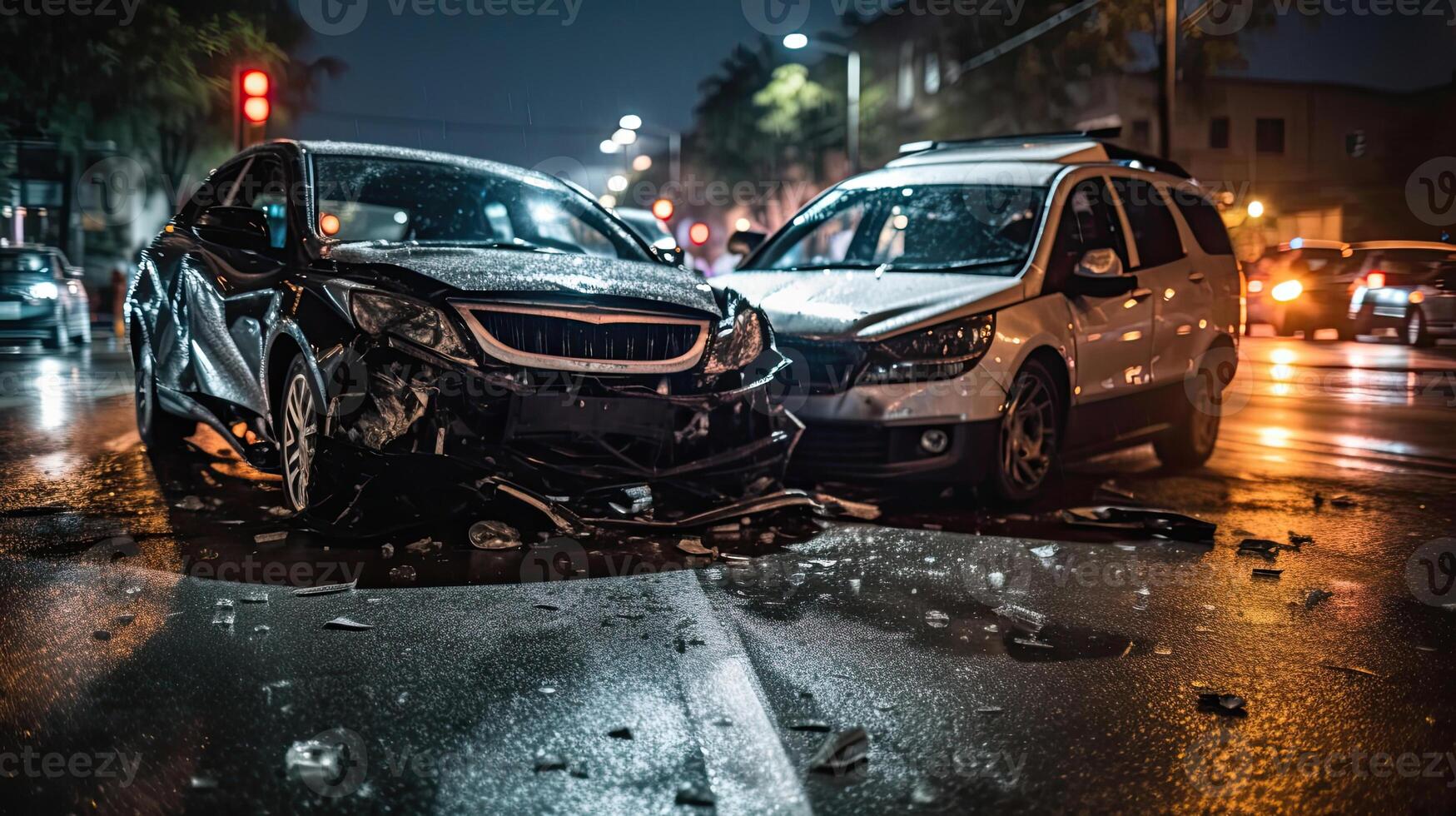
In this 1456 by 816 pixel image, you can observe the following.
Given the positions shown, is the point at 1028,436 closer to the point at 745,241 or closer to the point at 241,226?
the point at 745,241

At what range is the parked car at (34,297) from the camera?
806 inches

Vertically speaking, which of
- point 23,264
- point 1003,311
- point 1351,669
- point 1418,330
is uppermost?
point 23,264

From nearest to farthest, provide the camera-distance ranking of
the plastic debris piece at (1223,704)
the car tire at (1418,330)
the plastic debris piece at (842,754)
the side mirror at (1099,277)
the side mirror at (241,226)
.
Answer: the plastic debris piece at (842,754)
the plastic debris piece at (1223,704)
the side mirror at (241,226)
the side mirror at (1099,277)
the car tire at (1418,330)

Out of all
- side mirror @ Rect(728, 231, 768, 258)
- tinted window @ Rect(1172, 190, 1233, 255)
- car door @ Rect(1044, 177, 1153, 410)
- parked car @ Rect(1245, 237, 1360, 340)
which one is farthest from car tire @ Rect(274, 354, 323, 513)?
parked car @ Rect(1245, 237, 1360, 340)

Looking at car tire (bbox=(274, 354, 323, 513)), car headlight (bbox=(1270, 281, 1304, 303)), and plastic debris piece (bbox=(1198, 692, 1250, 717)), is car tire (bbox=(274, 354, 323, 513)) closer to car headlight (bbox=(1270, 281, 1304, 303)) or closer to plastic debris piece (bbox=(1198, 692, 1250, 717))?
plastic debris piece (bbox=(1198, 692, 1250, 717))

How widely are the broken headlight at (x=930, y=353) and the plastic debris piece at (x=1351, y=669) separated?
9.49ft

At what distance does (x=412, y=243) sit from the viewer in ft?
22.1

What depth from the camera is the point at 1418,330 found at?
72.3ft

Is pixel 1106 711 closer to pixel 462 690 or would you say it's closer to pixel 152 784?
pixel 462 690

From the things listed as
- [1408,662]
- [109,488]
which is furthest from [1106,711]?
[109,488]

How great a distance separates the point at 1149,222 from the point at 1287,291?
17.1 meters

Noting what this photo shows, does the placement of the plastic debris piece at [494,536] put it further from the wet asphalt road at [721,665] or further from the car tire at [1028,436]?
the car tire at [1028,436]

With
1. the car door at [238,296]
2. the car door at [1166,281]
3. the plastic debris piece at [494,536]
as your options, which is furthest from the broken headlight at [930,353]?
the car door at [238,296]

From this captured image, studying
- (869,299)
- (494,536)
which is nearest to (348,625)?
(494,536)
